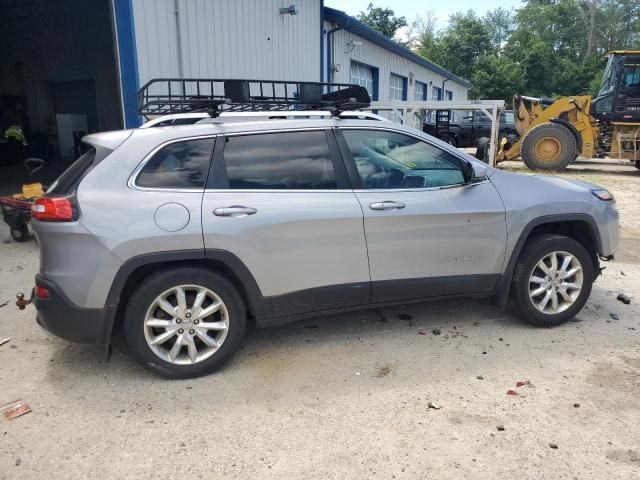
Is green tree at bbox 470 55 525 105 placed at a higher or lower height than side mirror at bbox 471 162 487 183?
higher

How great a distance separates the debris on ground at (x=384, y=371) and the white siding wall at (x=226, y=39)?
624 centimetres

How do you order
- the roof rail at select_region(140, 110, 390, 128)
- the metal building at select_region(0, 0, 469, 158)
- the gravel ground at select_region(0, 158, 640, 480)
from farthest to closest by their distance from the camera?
the metal building at select_region(0, 0, 469, 158) < the roof rail at select_region(140, 110, 390, 128) < the gravel ground at select_region(0, 158, 640, 480)

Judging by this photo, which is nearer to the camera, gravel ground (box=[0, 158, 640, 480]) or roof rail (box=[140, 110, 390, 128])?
gravel ground (box=[0, 158, 640, 480])

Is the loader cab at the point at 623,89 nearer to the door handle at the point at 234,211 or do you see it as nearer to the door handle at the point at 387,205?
the door handle at the point at 387,205

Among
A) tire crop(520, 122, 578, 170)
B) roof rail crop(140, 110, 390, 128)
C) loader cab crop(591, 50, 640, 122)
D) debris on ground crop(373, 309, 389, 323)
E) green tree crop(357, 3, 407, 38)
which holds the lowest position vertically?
debris on ground crop(373, 309, 389, 323)

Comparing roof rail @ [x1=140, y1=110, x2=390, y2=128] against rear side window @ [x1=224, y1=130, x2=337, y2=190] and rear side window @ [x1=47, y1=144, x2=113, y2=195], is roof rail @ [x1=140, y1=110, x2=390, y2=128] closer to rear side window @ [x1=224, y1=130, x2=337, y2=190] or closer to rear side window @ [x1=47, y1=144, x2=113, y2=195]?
rear side window @ [x1=224, y1=130, x2=337, y2=190]

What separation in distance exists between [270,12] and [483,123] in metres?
13.6

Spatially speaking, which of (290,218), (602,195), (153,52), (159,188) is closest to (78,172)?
(159,188)

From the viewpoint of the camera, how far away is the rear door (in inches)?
133

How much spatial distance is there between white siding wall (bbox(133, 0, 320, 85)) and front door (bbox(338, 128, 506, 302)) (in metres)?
5.37

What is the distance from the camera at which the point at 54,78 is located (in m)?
17.9

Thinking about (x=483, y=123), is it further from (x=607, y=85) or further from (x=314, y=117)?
(x=314, y=117)

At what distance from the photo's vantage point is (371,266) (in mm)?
3725

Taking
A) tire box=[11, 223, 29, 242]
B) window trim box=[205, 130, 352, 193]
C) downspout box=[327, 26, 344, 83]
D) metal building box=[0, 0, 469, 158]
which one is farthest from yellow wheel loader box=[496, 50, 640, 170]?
tire box=[11, 223, 29, 242]
